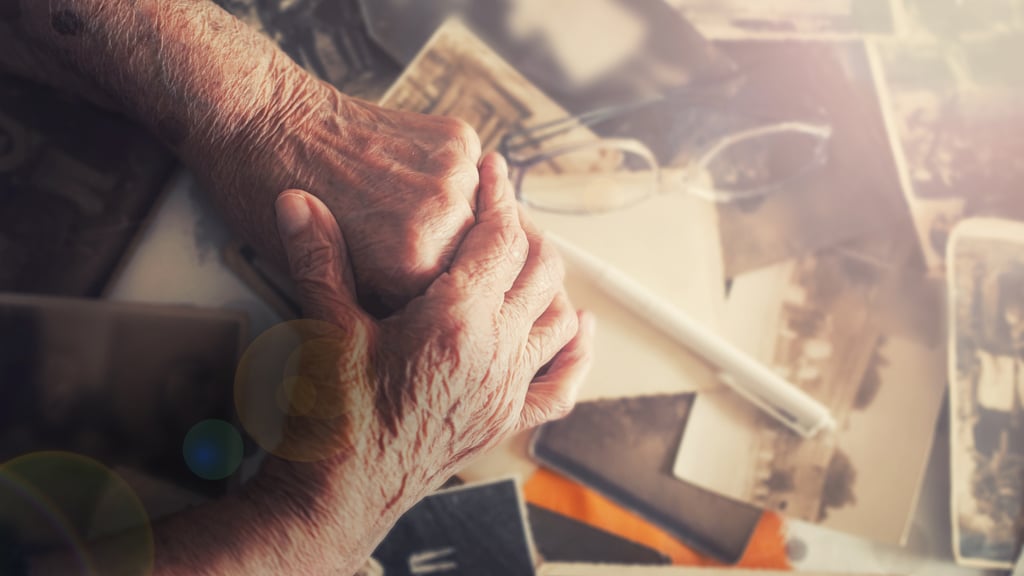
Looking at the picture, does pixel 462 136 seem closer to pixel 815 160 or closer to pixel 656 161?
pixel 656 161

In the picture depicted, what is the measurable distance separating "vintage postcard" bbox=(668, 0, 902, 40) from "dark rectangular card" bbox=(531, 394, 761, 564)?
0.54 m

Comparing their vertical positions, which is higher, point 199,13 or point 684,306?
point 199,13

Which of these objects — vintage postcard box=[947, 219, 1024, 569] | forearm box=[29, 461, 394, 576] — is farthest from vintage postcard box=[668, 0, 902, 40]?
forearm box=[29, 461, 394, 576]

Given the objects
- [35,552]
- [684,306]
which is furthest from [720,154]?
[35,552]

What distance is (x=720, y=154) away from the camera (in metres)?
0.89

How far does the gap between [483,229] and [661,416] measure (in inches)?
13.7

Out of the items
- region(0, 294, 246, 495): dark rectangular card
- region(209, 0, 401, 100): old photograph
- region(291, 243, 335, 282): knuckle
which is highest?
region(209, 0, 401, 100): old photograph

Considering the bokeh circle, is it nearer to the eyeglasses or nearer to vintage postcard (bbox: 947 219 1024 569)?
the eyeglasses

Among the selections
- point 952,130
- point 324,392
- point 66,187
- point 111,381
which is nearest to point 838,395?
point 952,130

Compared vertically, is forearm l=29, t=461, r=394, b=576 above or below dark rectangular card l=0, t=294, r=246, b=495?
below

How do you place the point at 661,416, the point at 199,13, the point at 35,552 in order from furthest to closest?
the point at 661,416
the point at 199,13
the point at 35,552

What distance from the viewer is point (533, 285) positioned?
68 centimetres

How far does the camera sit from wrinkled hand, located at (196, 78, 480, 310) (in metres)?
0.65

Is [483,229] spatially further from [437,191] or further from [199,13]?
[199,13]
